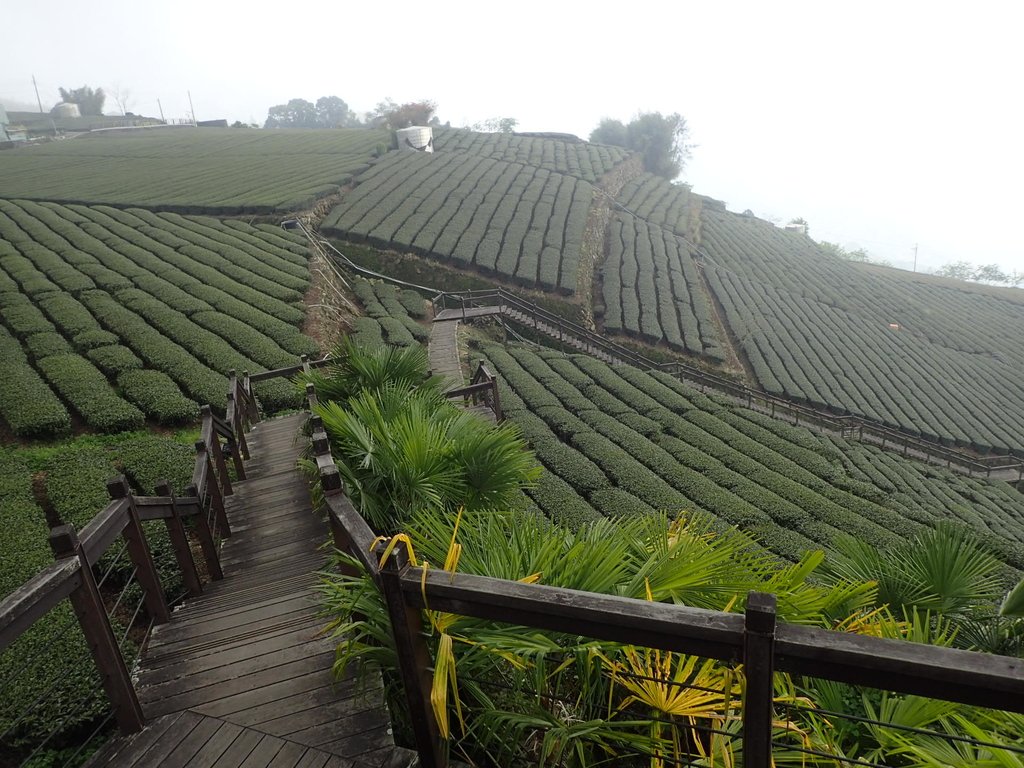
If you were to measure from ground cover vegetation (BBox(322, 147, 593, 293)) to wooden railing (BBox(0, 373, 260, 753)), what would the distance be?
24.9 metres

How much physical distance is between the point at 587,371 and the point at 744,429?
5.58 metres

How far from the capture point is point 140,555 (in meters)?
4.30

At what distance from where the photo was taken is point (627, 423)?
16047mm

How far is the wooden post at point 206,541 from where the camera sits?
5.40 metres

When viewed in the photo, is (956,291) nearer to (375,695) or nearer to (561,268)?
(561,268)

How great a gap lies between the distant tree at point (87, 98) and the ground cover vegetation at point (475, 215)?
297 feet

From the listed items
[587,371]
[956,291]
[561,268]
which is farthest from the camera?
[956,291]

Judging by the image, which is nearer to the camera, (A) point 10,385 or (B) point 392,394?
(B) point 392,394

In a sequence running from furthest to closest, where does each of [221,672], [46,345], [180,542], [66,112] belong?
[66,112]
[46,345]
[180,542]
[221,672]

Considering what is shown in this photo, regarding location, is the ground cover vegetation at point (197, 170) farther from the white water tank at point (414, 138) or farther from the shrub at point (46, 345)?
the shrub at point (46, 345)

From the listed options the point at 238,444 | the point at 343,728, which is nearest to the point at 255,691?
the point at 343,728

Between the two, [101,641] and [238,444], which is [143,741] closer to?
[101,641]

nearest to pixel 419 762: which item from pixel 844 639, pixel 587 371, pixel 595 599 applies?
pixel 595 599

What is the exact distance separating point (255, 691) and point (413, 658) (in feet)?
5.66
